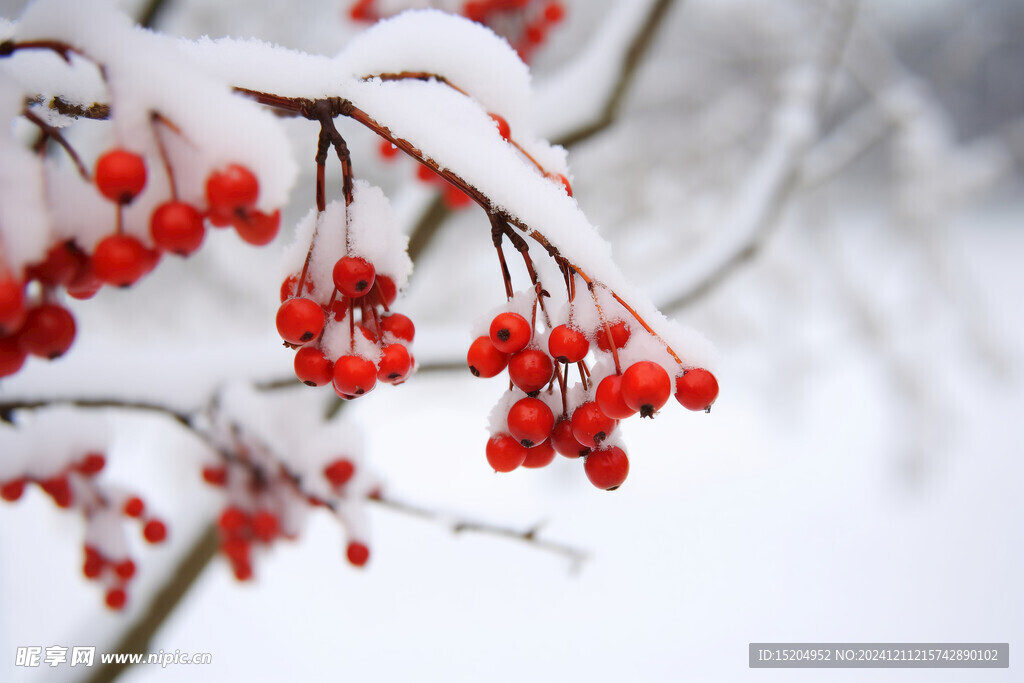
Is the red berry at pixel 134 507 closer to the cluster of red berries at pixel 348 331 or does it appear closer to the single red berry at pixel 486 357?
the cluster of red berries at pixel 348 331

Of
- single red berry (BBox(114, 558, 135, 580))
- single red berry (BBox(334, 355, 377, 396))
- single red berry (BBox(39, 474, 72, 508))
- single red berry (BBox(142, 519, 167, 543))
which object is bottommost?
single red berry (BBox(114, 558, 135, 580))

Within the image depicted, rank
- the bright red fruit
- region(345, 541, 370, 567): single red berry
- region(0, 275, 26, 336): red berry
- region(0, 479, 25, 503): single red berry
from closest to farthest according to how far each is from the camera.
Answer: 1. region(0, 275, 26, 336): red berry
2. the bright red fruit
3. region(0, 479, 25, 503): single red berry
4. region(345, 541, 370, 567): single red berry

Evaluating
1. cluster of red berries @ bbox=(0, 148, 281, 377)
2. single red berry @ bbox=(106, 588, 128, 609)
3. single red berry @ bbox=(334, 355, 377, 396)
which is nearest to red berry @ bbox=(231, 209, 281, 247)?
cluster of red berries @ bbox=(0, 148, 281, 377)

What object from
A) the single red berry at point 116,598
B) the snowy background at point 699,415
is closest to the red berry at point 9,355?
the snowy background at point 699,415

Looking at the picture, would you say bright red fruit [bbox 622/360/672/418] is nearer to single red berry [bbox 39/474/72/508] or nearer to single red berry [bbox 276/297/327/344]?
single red berry [bbox 276/297/327/344]

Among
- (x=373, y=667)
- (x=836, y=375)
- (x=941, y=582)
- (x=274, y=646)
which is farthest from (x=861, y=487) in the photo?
(x=274, y=646)

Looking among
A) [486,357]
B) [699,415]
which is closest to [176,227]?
[486,357]
